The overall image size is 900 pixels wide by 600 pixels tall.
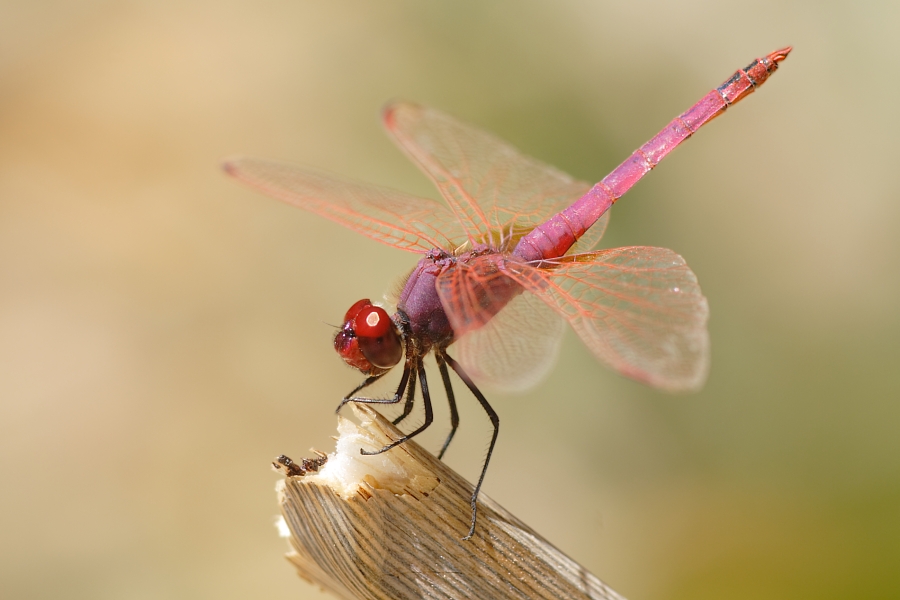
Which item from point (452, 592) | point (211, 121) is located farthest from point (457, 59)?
point (452, 592)

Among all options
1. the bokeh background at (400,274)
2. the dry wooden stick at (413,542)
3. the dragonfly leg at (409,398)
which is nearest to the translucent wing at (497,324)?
the dragonfly leg at (409,398)

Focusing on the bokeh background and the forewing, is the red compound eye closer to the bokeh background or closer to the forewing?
the forewing

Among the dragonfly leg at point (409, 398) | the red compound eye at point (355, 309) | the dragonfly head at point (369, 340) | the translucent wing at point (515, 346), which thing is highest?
the red compound eye at point (355, 309)

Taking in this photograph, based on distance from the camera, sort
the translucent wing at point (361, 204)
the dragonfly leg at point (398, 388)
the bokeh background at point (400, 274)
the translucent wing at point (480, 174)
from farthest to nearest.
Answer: the bokeh background at point (400, 274) → the translucent wing at point (480, 174) → the translucent wing at point (361, 204) → the dragonfly leg at point (398, 388)

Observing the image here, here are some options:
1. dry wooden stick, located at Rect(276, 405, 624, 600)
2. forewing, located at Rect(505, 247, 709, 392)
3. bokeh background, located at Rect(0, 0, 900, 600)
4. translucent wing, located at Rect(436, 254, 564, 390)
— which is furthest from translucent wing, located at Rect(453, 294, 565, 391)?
bokeh background, located at Rect(0, 0, 900, 600)

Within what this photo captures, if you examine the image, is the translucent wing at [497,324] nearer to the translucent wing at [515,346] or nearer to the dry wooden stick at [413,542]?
the translucent wing at [515,346]

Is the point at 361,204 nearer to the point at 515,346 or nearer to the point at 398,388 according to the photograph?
the point at 398,388
